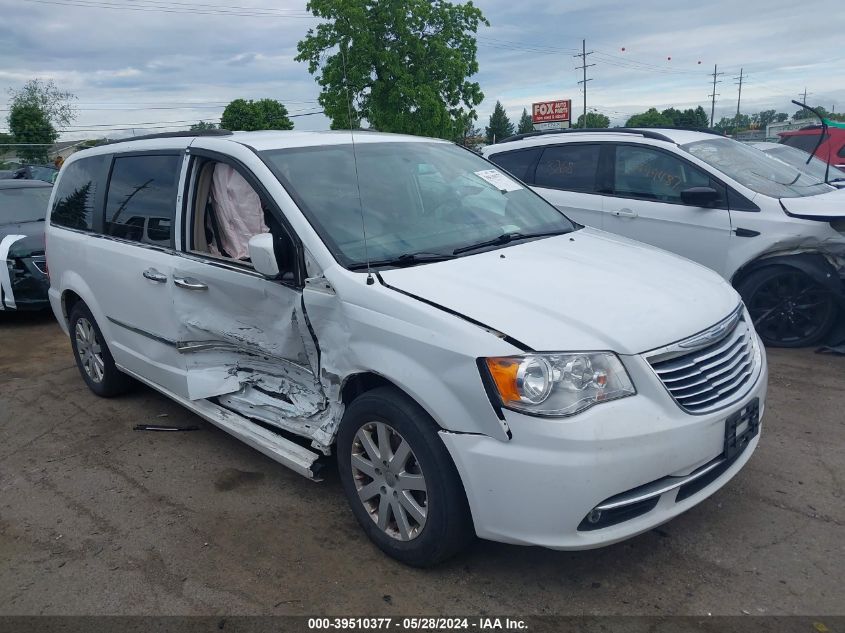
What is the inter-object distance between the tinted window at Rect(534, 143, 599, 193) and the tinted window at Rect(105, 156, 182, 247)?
12.9 ft

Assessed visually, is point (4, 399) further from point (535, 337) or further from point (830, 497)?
point (830, 497)

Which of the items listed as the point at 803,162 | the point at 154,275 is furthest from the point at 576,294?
the point at 803,162

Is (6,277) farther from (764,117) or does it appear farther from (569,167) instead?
(764,117)

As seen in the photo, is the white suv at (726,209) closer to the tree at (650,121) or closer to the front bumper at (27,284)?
the tree at (650,121)

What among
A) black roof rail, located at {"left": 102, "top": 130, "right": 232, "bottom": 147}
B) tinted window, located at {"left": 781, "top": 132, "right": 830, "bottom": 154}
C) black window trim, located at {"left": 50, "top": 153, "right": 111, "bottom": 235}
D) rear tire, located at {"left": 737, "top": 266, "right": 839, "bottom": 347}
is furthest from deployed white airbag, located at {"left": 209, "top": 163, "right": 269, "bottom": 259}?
tinted window, located at {"left": 781, "top": 132, "right": 830, "bottom": 154}

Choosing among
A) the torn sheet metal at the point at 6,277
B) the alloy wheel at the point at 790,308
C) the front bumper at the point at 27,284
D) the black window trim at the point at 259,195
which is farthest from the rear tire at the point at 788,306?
the torn sheet metal at the point at 6,277

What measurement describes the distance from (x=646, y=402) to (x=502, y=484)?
62 cm

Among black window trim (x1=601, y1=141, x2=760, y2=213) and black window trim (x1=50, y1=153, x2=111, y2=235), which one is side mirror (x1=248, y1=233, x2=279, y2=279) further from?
black window trim (x1=601, y1=141, x2=760, y2=213)

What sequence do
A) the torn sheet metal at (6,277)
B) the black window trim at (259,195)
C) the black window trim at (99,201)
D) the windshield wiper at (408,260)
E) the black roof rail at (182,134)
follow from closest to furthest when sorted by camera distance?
1. the windshield wiper at (408,260)
2. the black window trim at (259,195)
3. the black roof rail at (182,134)
4. the black window trim at (99,201)
5. the torn sheet metal at (6,277)

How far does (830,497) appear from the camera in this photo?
3.51 m

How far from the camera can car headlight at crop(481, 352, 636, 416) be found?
2594 millimetres

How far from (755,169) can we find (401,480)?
4.94 meters

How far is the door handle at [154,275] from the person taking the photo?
423cm

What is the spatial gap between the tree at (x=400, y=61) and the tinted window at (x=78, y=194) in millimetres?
18682
